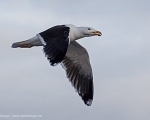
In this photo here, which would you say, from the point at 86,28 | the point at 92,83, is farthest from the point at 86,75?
the point at 86,28

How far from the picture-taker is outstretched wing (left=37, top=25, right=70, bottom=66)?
59.2 ft

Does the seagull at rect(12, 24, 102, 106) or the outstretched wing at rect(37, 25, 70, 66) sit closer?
the outstretched wing at rect(37, 25, 70, 66)

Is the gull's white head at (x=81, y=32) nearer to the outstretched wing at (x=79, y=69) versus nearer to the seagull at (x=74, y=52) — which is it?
the seagull at (x=74, y=52)

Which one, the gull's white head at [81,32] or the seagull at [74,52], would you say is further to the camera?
the gull's white head at [81,32]

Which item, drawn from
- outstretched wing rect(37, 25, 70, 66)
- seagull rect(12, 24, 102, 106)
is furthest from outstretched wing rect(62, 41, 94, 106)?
outstretched wing rect(37, 25, 70, 66)

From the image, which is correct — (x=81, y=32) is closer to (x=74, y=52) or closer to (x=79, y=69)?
(x=74, y=52)

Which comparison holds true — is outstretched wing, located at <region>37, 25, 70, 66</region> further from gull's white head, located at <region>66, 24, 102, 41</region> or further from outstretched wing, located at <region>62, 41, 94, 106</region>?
outstretched wing, located at <region>62, 41, 94, 106</region>

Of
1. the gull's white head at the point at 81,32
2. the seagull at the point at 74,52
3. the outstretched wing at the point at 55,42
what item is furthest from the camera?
the gull's white head at the point at 81,32

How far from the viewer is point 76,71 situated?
2223 centimetres

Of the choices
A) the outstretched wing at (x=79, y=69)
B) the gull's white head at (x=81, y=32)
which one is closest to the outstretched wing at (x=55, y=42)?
the gull's white head at (x=81, y=32)

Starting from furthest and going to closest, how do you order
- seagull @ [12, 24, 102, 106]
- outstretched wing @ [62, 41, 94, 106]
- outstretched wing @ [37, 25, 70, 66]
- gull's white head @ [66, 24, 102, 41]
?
outstretched wing @ [62, 41, 94, 106], gull's white head @ [66, 24, 102, 41], seagull @ [12, 24, 102, 106], outstretched wing @ [37, 25, 70, 66]

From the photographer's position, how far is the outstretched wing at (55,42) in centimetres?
1804

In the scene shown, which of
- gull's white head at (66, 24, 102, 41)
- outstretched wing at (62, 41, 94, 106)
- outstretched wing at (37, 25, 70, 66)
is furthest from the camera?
outstretched wing at (62, 41, 94, 106)

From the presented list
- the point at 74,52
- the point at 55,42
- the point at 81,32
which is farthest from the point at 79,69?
the point at 55,42
